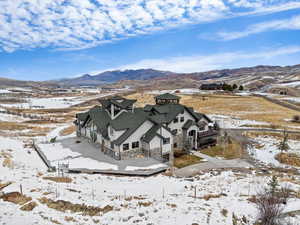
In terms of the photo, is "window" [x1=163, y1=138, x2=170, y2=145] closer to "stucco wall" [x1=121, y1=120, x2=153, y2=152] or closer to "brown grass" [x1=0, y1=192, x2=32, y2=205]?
"stucco wall" [x1=121, y1=120, x2=153, y2=152]

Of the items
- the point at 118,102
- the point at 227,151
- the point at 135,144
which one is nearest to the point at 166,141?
the point at 135,144

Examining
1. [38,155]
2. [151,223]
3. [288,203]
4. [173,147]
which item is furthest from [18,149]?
[288,203]

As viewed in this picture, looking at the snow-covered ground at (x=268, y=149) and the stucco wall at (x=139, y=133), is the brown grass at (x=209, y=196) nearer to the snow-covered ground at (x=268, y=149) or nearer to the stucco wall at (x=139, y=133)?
the stucco wall at (x=139, y=133)

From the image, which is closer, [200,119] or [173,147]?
[173,147]

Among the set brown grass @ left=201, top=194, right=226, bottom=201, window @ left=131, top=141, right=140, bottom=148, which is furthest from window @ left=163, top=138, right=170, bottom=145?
brown grass @ left=201, top=194, right=226, bottom=201

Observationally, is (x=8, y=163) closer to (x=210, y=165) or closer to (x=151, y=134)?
(x=151, y=134)

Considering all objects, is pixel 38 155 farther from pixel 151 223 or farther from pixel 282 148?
pixel 282 148

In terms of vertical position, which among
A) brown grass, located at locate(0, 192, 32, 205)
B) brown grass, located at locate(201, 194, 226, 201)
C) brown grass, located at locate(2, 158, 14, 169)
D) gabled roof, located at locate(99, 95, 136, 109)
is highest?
gabled roof, located at locate(99, 95, 136, 109)
